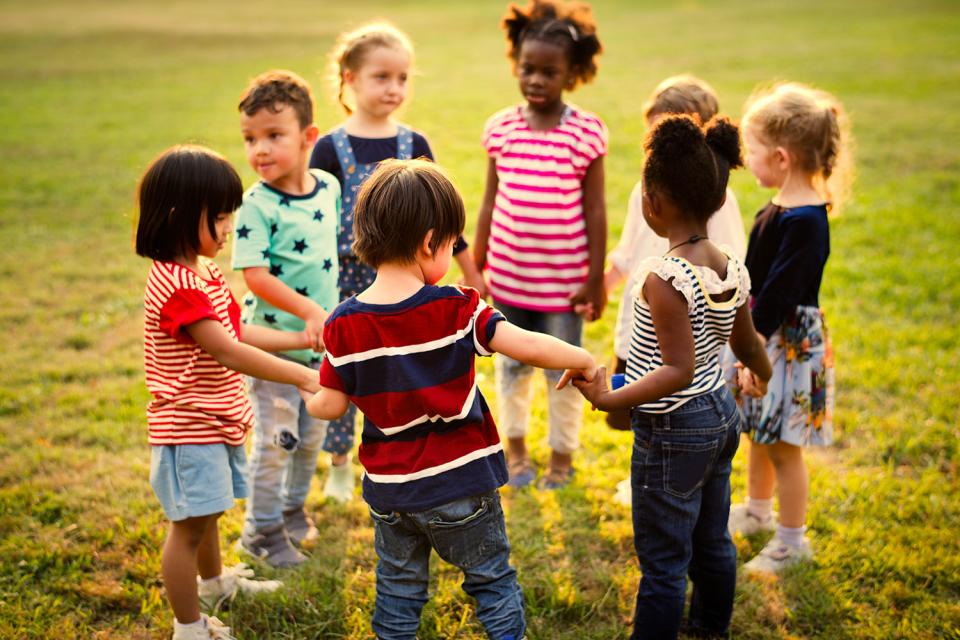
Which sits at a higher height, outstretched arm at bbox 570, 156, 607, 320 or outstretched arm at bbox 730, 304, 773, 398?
outstretched arm at bbox 570, 156, 607, 320

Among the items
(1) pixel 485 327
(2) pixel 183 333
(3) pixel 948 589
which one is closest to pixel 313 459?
(2) pixel 183 333

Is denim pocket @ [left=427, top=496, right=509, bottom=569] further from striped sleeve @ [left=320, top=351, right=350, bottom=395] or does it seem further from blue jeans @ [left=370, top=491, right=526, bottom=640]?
striped sleeve @ [left=320, top=351, right=350, bottom=395]

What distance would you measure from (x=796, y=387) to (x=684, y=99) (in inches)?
49.7

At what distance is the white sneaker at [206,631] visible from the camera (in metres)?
3.00

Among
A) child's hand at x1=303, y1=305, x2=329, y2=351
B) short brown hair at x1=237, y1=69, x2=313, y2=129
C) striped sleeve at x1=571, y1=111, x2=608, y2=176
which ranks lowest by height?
child's hand at x1=303, y1=305, x2=329, y2=351

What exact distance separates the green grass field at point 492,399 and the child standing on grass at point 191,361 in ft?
0.86

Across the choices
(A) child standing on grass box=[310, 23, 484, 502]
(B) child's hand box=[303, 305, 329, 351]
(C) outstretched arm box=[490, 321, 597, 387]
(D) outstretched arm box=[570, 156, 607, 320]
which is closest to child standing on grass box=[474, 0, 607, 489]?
(D) outstretched arm box=[570, 156, 607, 320]

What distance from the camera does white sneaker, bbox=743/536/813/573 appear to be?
11.7 feet

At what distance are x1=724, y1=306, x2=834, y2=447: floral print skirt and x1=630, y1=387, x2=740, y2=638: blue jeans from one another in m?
0.67

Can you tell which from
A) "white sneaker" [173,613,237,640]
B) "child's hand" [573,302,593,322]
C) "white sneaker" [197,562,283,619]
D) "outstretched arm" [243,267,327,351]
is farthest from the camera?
"child's hand" [573,302,593,322]

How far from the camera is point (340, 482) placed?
4211 mm

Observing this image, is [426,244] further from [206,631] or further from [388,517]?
[206,631]

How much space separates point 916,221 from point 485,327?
7.26 meters

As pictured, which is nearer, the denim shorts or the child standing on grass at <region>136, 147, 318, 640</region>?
the child standing on grass at <region>136, 147, 318, 640</region>
